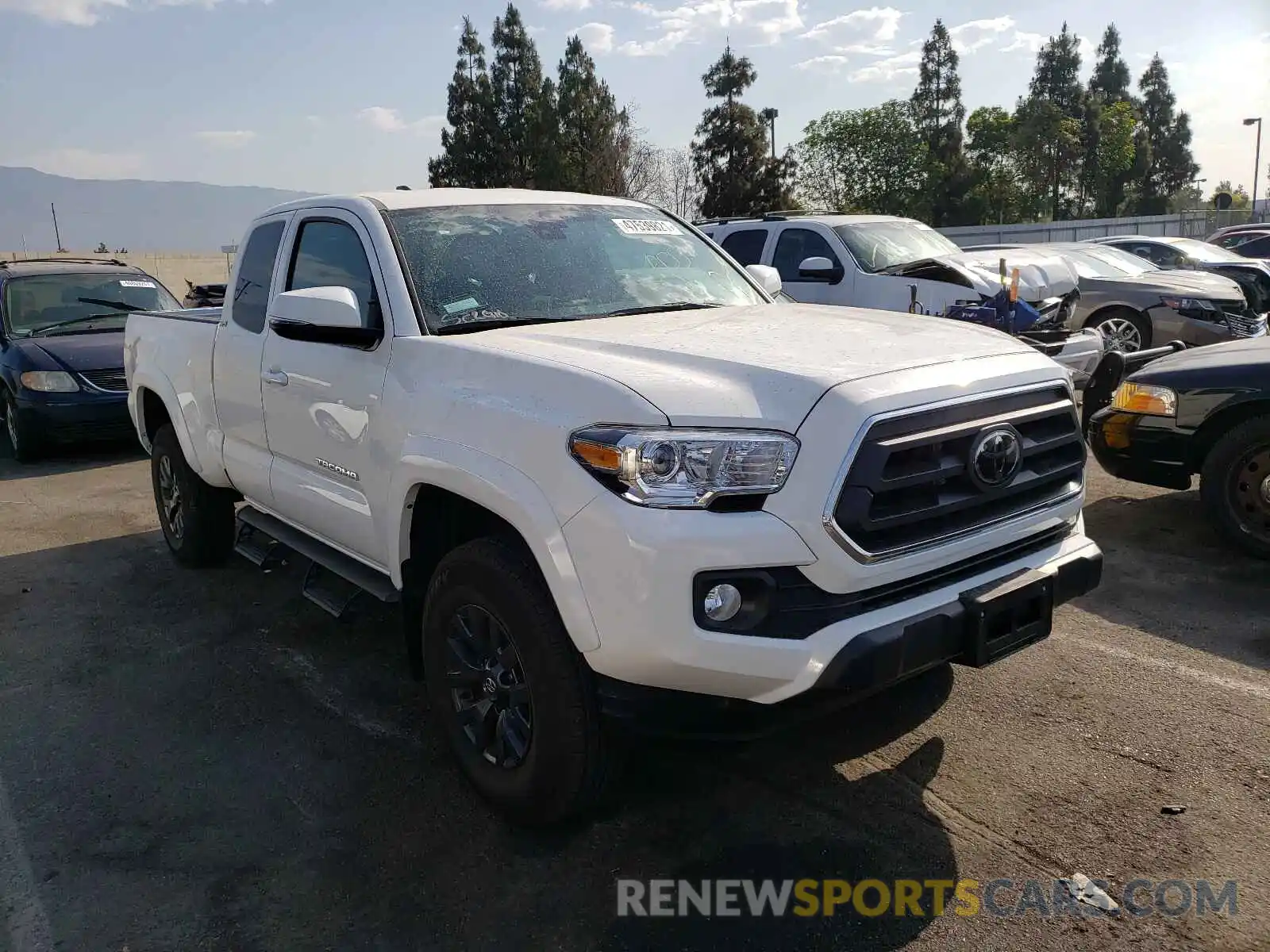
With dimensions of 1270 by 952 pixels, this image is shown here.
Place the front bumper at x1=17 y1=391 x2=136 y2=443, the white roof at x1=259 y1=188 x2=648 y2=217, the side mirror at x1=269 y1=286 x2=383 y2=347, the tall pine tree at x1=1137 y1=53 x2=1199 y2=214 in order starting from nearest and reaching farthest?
1. the side mirror at x1=269 y1=286 x2=383 y2=347
2. the white roof at x1=259 y1=188 x2=648 y2=217
3. the front bumper at x1=17 y1=391 x2=136 y2=443
4. the tall pine tree at x1=1137 y1=53 x2=1199 y2=214

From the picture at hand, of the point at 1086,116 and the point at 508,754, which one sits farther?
the point at 1086,116

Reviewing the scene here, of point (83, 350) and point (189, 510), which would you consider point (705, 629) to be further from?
point (83, 350)

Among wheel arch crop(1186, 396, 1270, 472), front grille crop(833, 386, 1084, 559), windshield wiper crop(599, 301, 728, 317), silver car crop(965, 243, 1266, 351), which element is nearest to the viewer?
front grille crop(833, 386, 1084, 559)

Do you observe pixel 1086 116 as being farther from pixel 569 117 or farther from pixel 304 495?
pixel 304 495

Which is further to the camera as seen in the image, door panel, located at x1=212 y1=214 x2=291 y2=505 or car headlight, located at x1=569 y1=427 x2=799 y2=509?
door panel, located at x1=212 y1=214 x2=291 y2=505

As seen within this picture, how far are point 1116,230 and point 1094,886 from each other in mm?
45213

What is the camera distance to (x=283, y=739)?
376 centimetres

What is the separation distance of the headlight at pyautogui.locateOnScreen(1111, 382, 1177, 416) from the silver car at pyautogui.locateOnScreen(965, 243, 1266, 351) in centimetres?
541

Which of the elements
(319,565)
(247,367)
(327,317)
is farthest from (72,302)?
(327,317)

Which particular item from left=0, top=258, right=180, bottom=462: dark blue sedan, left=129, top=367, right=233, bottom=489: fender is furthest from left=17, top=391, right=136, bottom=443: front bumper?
left=129, top=367, right=233, bottom=489: fender

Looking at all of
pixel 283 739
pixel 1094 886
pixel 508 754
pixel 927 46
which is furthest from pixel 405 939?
pixel 927 46

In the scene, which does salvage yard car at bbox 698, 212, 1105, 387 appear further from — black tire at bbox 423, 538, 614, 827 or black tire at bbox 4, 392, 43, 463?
black tire at bbox 4, 392, 43, 463

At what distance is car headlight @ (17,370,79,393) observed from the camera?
351 inches

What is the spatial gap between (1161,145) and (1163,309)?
76928mm
